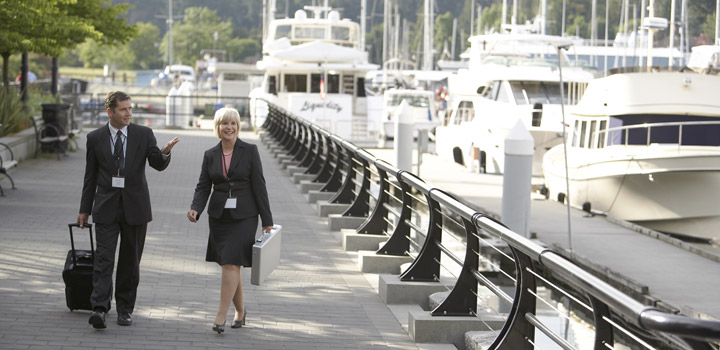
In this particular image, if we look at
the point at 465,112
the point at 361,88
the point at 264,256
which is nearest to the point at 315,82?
the point at 361,88

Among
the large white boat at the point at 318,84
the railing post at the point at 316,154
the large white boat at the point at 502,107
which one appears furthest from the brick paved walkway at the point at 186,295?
the large white boat at the point at 318,84

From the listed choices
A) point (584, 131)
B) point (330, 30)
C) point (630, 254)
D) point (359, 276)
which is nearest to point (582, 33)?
point (330, 30)

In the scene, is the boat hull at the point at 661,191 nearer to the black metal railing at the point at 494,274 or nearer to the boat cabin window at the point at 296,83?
the black metal railing at the point at 494,274

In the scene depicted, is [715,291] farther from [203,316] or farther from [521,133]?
[203,316]

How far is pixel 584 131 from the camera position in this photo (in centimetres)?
2864

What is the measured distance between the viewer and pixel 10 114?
80.3 feet

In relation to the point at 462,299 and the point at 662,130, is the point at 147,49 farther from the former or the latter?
the point at 462,299

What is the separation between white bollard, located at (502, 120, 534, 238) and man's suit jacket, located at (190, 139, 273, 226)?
8208 mm

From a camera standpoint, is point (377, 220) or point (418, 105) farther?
point (418, 105)

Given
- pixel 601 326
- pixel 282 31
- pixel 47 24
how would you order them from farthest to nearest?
pixel 282 31, pixel 47 24, pixel 601 326

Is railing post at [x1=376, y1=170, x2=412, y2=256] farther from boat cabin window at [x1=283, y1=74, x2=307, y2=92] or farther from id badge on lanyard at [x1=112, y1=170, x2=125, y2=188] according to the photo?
boat cabin window at [x1=283, y1=74, x2=307, y2=92]

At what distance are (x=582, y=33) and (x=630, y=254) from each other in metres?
101

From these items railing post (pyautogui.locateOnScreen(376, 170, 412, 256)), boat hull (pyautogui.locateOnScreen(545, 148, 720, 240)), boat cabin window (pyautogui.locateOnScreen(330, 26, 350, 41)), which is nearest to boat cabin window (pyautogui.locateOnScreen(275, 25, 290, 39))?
boat cabin window (pyautogui.locateOnScreen(330, 26, 350, 41))

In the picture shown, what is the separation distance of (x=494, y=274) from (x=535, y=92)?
1942 centimetres
